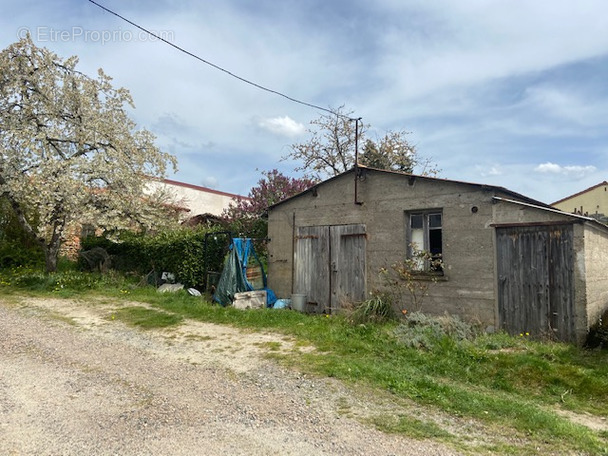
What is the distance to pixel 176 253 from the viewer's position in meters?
13.9

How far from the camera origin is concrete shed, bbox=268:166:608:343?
25.1ft

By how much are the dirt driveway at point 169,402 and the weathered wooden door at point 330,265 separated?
3371 mm

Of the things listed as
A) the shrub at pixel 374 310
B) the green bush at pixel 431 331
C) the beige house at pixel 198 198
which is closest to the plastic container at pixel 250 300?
the shrub at pixel 374 310

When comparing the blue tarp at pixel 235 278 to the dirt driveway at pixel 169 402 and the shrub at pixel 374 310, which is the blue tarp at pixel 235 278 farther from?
the dirt driveway at pixel 169 402

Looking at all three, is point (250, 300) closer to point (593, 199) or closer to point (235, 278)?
point (235, 278)

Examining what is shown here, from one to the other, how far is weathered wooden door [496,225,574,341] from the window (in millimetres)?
1311

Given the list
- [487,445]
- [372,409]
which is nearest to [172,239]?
[372,409]

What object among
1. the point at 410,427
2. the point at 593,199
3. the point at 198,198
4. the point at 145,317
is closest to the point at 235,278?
the point at 145,317

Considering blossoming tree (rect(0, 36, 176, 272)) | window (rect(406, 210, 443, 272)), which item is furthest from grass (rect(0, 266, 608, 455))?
blossoming tree (rect(0, 36, 176, 272))

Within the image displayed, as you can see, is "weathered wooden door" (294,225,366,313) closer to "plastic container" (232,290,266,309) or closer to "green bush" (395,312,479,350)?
"plastic container" (232,290,266,309)

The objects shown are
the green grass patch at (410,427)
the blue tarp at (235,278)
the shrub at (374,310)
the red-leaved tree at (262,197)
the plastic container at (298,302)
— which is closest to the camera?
the green grass patch at (410,427)

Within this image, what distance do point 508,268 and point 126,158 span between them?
13832 mm

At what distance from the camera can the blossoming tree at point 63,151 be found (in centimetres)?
1373

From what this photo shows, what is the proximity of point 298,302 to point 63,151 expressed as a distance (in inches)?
414
